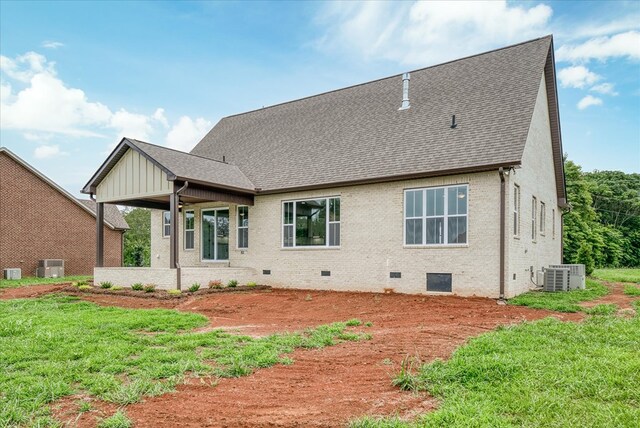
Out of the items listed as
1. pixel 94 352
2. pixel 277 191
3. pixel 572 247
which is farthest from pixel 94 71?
pixel 572 247

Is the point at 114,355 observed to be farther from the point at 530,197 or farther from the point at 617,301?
the point at 530,197

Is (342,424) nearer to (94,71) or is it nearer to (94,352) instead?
(94,352)

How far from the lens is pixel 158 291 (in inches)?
502

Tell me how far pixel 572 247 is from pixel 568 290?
52.6 ft

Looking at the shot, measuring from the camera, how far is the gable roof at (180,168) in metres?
13.4

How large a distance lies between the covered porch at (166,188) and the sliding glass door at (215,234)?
5.66 ft

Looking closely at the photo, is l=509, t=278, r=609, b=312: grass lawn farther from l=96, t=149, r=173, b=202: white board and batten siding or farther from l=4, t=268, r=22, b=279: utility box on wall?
l=4, t=268, r=22, b=279: utility box on wall

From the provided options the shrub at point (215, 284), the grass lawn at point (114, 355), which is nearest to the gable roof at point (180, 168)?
the shrub at point (215, 284)

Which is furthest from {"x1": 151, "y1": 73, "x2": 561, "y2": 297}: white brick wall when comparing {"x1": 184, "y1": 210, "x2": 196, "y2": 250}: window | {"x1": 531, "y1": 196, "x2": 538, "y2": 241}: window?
{"x1": 531, "y1": 196, "x2": 538, "y2": 241}: window

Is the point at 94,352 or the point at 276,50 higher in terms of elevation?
the point at 276,50

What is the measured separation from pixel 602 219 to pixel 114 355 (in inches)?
1889

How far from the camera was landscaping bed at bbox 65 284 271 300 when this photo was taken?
39.8 feet

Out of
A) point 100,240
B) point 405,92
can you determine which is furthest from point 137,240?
point 405,92

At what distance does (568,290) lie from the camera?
13.3 metres
